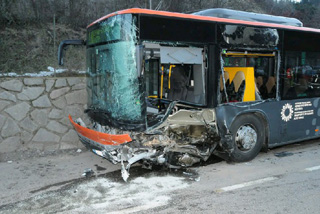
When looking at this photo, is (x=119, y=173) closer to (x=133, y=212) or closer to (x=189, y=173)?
(x=189, y=173)

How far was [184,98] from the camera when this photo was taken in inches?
257

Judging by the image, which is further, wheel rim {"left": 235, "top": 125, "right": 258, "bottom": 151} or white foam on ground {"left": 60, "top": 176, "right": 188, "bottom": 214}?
wheel rim {"left": 235, "top": 125, "right": 258, "bottom": 151}

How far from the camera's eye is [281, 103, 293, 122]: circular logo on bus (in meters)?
6.49

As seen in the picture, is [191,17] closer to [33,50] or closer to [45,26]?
[33,50]

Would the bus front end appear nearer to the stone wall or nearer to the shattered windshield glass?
the shattered windshield glass

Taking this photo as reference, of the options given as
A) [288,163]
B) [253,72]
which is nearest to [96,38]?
[253,72]

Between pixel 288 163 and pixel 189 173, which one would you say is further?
pixel 288 163

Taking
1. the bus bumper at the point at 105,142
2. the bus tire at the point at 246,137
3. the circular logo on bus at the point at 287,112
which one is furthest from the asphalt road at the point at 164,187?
the circular logo on bus at the point at 287,112

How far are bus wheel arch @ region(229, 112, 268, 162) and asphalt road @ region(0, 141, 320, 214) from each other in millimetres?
195

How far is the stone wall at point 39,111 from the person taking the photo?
665 cm

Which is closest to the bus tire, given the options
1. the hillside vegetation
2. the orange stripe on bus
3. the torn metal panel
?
the torn metal panel

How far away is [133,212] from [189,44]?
2808 millimetres

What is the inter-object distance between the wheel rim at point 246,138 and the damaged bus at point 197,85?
2 cm

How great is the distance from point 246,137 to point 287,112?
1244mm
